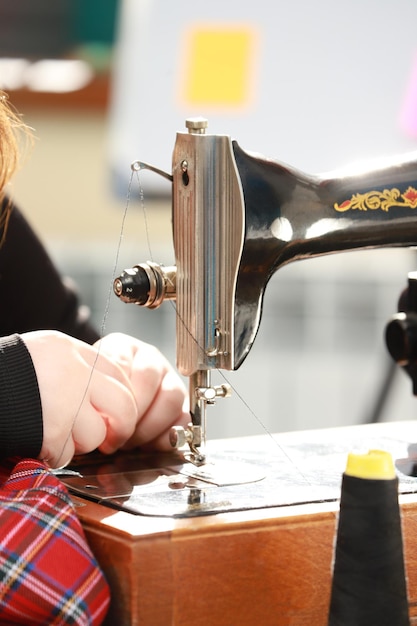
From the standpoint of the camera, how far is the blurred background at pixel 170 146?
2305 mm

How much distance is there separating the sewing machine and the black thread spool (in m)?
0.09

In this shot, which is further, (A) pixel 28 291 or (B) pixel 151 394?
(A) pixel 28 291

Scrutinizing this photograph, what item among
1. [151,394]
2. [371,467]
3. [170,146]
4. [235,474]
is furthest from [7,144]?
[170,146]

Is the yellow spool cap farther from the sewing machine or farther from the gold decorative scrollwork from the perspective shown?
the gold decorative scrollwork

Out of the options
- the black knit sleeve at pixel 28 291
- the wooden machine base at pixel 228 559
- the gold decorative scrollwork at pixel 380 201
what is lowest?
the wooden machine base at pixel 228 559

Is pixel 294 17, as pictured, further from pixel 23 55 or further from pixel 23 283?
pixel 23 55

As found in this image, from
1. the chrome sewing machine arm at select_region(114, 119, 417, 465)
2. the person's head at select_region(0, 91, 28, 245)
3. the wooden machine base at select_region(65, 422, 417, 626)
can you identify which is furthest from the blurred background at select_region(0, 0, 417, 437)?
the wooden machine base at select_region(65, 422, 417, 626)

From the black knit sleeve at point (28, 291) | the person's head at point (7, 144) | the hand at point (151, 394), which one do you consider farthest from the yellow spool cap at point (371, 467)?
the black knit sleeve at point (28, 291)

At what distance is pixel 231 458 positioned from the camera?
2.92 feet

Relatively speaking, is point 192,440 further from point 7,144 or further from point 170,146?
point 170,146

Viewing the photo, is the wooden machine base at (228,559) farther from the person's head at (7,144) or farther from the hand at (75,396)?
the person's head at (7,144)

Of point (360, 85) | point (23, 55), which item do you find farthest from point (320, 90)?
point (23, 55)

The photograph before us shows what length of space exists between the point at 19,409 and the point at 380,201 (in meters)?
0.34

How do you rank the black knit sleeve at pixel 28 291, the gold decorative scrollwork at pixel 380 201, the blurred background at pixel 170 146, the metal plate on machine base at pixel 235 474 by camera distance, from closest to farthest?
the metal plate on machine base at pixel 235 474, the gold decorative scrollwork at pixel 380 201, the black knit sleeve at pixel 28 291, the blurred background at pixel 170 146
